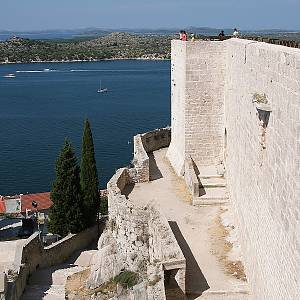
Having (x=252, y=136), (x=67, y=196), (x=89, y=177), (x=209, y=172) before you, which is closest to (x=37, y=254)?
(x=67, y=196)

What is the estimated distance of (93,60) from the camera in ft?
481

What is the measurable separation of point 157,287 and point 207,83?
7.69 metres

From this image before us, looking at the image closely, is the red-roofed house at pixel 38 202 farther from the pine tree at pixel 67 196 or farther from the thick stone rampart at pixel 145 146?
the thick stone rampart at pixel 145 146

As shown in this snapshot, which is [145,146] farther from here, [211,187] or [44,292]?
[44,292]

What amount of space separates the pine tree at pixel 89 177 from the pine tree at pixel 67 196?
45 centimetres

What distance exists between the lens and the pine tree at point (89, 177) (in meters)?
19.8

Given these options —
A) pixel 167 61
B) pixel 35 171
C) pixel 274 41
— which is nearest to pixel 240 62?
pixel 274 41

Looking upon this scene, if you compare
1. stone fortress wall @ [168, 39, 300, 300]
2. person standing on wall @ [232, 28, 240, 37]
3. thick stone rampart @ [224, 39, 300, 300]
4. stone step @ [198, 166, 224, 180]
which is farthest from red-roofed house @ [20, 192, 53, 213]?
thick stone rampart @ [224, 39, 300, 300]

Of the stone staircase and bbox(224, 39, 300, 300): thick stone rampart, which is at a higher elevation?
bbox(224, 39, 300, 300): thick stone rampart

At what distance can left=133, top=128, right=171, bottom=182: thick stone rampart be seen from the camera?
629 inches

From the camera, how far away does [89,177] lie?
65.6 feet

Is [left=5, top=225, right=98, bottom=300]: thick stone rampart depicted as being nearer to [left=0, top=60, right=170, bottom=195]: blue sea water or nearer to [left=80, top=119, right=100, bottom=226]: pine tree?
[left=80, top=119, right=100, bottom=226]: pine tree

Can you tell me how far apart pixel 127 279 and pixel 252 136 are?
5.42 meters

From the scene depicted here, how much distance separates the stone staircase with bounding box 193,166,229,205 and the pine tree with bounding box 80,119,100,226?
565 centimetres
